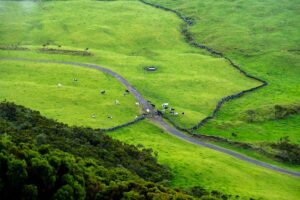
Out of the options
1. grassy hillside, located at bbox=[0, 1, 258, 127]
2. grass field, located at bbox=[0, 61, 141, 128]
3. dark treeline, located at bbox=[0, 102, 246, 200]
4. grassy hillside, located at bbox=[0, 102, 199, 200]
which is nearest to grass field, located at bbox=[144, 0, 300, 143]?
grassy hillside, located at bbox=[0, 1, 258, 127]

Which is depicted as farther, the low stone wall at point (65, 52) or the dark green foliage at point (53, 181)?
the low stone wall at point (65, 52)

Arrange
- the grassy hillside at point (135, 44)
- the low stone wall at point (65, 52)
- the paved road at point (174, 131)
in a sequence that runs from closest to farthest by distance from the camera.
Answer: the paved road at point (174, 131) < the grassy hillside at point (135, 44) < the low stone wall at point (65, 52)

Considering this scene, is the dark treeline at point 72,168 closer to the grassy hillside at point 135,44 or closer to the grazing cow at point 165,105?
the grazing cow at point 165,105

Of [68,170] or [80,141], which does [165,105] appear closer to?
[80,141]

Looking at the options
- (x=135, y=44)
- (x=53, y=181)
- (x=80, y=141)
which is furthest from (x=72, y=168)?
(x=135, y=44)

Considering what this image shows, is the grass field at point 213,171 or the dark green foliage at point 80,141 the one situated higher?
the dark green foliage at point 80,141

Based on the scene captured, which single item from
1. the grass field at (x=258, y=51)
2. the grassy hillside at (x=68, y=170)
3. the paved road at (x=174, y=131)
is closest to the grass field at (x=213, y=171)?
the paved road at (x=174, y=131)

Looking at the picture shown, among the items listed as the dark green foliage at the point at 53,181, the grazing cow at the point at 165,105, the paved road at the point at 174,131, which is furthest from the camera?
the grazing cow at the point at 165,105
